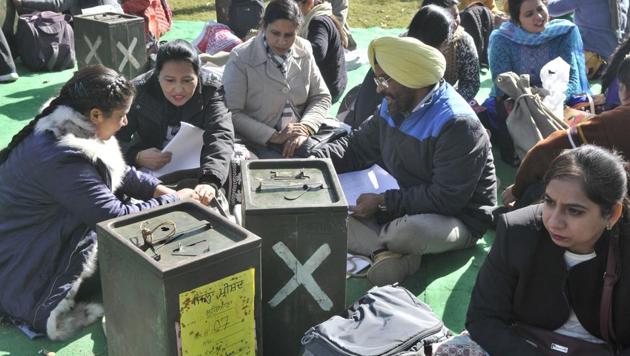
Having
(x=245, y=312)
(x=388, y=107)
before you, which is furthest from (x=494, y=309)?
(x=388, y=107)

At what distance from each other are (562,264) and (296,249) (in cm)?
98

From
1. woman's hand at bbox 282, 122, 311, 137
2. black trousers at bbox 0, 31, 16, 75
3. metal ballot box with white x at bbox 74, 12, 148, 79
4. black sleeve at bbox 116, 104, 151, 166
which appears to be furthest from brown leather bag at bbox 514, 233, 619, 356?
black trousers at bbox 0, 31, 16, 75

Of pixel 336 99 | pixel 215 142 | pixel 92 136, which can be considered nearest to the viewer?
pixel 92 136

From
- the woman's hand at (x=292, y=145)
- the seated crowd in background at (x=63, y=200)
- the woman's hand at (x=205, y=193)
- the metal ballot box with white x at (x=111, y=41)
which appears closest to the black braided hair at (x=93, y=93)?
the seated crowd in background at (x=63, y=200)

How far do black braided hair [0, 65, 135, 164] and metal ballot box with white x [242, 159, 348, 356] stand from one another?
0.69 m

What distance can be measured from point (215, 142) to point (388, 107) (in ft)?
3.38

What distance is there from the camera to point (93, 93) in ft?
10.2

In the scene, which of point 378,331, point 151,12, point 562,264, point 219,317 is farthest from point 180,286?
point 151,12

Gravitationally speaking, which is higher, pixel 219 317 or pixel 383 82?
pixel 383 82

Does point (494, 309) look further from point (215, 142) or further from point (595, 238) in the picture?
point (215, 142)

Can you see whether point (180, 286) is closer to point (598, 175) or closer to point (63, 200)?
point (63, 200)

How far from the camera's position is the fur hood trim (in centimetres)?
305

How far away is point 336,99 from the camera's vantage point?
6352 mm

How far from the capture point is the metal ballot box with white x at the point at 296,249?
274cm
